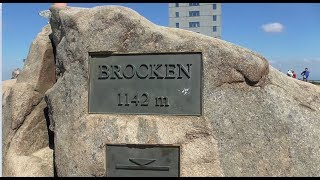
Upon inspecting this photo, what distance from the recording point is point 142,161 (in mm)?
4641

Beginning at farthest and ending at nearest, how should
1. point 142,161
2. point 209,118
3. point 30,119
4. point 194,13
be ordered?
point 194,13 < point 30,119 < point 142,161 < point 209,118

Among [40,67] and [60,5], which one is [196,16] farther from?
A: [40,67]

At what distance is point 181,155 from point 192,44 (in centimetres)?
124

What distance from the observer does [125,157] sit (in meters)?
4.65

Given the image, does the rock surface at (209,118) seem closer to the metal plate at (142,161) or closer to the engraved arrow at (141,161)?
the metal plate at (142,161)

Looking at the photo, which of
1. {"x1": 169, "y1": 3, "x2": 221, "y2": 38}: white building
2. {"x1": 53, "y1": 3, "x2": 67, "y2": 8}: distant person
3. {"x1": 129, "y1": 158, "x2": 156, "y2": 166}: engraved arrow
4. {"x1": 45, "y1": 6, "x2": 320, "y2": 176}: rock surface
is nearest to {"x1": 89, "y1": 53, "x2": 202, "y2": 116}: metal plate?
{"x1": 45, "y1": 6, "x2": 320, "y2": 176}: rock surface

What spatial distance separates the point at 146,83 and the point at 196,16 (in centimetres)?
5220

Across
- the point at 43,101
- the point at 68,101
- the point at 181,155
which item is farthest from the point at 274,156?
the point at 43,101

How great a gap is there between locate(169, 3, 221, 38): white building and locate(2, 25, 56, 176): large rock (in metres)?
49.3

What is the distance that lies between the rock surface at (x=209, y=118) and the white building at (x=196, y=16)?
1964 inches

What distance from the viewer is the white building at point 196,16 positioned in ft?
178

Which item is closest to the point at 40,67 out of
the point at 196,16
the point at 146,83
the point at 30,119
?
the point at 30,119

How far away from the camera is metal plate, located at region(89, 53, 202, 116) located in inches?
179

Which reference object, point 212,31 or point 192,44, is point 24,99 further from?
point 212,31
